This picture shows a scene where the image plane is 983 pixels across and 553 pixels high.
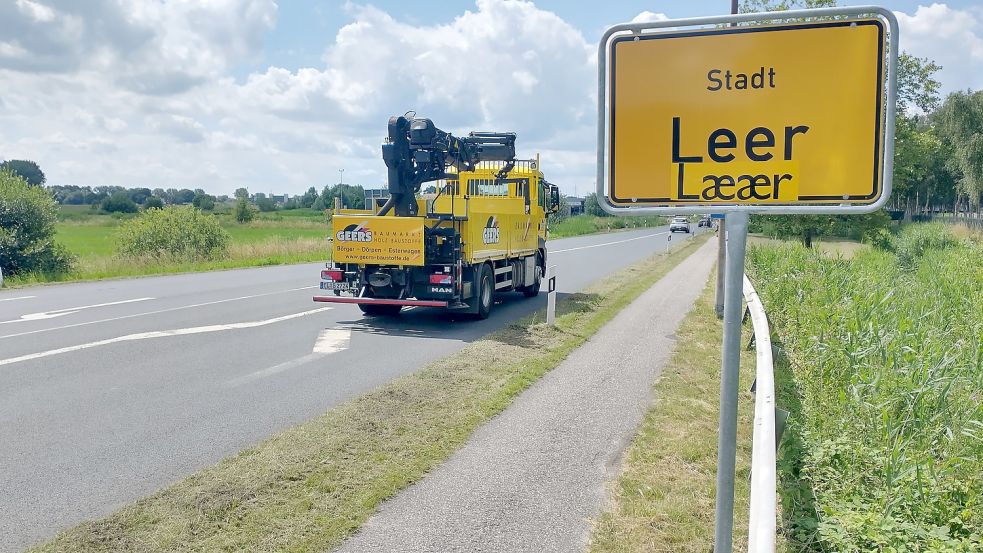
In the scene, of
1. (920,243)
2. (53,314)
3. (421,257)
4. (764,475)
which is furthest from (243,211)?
(764,475)

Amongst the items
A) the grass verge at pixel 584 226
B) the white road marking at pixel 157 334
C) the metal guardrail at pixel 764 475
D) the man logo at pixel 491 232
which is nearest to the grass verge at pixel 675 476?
the metal guardrail at pixel 764 475

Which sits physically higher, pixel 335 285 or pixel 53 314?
pixel 335 285

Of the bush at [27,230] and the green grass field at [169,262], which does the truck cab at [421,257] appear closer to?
the green grass field at [169,262]

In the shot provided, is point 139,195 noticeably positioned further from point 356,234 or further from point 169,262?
point 356,234

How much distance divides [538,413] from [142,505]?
139 inches

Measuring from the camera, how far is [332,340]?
11148mm

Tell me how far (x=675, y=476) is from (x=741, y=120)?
3541 mm

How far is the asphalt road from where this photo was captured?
17.6 ft

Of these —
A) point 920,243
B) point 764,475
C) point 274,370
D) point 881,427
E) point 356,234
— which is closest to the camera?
point 764,475

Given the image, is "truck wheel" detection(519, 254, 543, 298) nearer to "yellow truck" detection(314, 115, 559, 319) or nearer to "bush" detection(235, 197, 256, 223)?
"yellow truck" detection(314, 115, 559, 319)

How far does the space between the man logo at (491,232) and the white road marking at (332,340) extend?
313 cm

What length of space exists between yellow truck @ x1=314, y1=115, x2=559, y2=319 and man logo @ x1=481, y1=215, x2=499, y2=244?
0.02m

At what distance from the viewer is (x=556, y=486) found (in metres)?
5.18

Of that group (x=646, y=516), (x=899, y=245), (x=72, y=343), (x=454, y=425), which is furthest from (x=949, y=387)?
(x=899, y=245)
